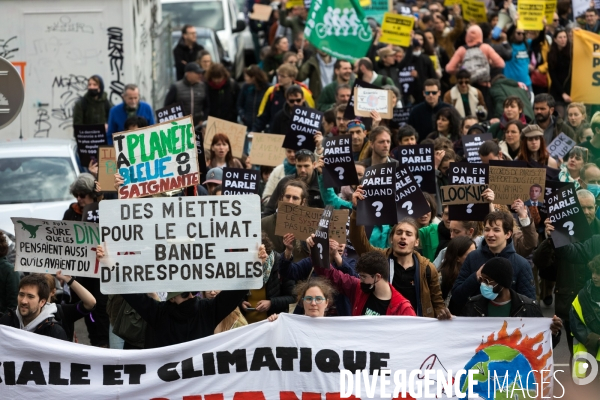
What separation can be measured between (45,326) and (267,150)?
6098 millimetres

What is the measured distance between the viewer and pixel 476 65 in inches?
712

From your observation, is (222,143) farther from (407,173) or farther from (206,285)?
(206,285)

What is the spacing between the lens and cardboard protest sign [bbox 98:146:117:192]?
1289 cm

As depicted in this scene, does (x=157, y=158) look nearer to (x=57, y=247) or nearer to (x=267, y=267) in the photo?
(x=57, y=247)

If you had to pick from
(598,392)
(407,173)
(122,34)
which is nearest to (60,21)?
(122,34)

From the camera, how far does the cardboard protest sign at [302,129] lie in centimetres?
1362

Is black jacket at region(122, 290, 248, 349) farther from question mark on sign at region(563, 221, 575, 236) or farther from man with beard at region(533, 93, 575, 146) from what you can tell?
man with beard at region(533, 93, 575, 146)

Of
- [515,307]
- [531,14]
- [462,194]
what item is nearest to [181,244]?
[515,307]

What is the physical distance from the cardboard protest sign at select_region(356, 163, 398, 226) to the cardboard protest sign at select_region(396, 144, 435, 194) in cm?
192

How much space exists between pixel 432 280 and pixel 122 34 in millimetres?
11059

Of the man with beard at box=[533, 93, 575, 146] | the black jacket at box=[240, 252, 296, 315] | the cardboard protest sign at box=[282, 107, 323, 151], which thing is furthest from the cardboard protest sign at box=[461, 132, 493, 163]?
the black jacket at box=[240, 252, 296, 315]

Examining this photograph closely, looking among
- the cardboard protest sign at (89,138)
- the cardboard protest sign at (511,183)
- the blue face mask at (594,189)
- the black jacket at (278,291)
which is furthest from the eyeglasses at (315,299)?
the cardboard protest sign at (89,138)

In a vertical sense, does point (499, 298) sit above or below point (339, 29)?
below

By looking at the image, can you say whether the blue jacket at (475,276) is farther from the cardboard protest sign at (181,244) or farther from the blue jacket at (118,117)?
the blue jacket at (118,117)
